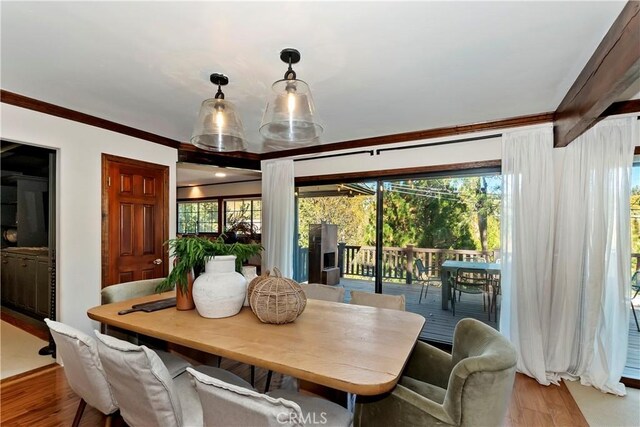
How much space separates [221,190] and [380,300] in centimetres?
526

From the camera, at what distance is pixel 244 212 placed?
641 centimetres

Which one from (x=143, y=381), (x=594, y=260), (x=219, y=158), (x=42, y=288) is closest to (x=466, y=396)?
(x=143, y=381)

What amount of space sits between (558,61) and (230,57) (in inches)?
80.8

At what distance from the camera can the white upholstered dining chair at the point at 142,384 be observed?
125 cm

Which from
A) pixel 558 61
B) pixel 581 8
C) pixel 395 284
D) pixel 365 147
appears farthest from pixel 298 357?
pixel 365 147

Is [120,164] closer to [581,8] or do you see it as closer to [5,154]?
[5,154]

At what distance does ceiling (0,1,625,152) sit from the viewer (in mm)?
1489

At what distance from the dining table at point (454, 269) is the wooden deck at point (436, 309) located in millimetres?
72

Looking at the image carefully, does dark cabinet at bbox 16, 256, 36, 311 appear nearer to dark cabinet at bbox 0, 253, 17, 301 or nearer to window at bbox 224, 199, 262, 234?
dark cabinet at bbox 0, 253, 17, 301

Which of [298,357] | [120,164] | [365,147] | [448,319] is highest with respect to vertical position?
[365,147]

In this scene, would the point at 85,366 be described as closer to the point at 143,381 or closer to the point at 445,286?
the point at 143,381

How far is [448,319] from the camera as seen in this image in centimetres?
346

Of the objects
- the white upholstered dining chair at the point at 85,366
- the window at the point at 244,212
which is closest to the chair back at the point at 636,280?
the white upholstered dining chair at the point at 85,366

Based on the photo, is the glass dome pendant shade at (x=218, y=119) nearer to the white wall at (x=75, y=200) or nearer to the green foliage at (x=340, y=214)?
the white wall at (x=75, y=200)
